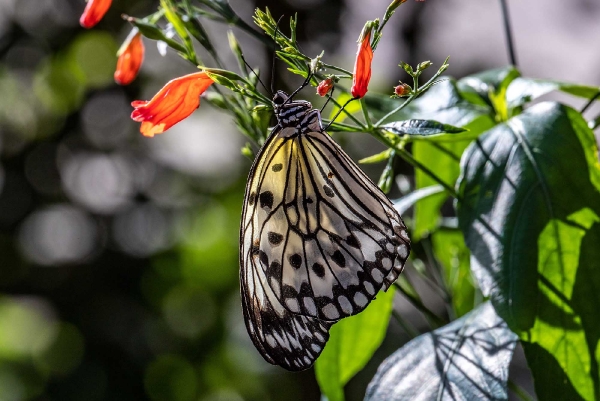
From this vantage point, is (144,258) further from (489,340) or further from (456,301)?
(489,340)

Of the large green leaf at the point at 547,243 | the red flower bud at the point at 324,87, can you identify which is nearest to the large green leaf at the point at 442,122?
the large green leaf at the point at 547,243

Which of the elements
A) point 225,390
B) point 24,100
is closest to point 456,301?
point 225,390

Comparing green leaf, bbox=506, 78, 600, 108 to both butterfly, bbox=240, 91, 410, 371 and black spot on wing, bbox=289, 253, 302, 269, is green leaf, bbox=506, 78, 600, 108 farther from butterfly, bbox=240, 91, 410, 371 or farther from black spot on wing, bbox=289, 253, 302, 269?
black spot on wing, bbox=289, 253, 302, 269

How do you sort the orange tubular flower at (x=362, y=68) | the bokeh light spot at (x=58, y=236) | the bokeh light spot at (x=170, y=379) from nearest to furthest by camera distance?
1. the orange tubular flower at (x=362, y=68)
2. the bokeh light spot at (x=170, y=379)
3. the bokeh light spot at (x=58, y=236)

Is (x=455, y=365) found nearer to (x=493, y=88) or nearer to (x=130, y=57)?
(x=493, y=88)

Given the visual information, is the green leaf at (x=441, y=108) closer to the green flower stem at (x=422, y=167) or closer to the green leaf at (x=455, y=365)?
the green flower stem at (x=422, y=167)

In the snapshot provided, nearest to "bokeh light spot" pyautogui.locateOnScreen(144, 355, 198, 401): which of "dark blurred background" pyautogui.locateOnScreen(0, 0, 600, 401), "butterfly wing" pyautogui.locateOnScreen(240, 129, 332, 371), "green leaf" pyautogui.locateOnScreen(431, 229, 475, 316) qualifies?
"dark blurred background" pyautogui.locateOnScreen(0, 0, 600, 401)
